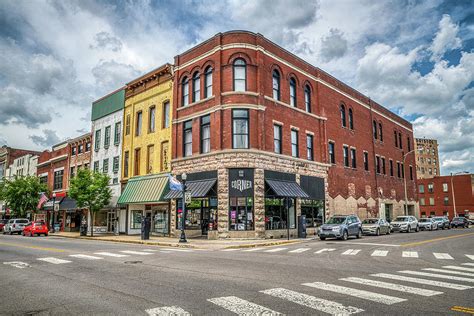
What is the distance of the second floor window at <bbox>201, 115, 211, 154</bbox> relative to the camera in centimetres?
2641

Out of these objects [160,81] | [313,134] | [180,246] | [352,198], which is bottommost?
[180,246]

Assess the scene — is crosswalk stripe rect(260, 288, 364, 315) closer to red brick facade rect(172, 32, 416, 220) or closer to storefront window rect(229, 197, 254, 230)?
storefront window rect(229, 197, 254, 230)

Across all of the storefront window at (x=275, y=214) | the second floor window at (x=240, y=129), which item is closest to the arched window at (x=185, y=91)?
the second floor window at (x=240, y=129)

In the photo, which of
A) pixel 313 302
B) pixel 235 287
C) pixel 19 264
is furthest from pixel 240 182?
pixel 313 302

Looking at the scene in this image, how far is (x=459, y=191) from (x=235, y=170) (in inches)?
2657

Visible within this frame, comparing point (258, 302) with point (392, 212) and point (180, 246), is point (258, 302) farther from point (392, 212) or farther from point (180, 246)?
point (392, 212)

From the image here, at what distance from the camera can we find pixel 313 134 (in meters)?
31.2

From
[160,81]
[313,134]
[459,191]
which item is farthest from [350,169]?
[459,191]

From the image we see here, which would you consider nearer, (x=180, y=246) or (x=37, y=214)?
(x=180, y=246)

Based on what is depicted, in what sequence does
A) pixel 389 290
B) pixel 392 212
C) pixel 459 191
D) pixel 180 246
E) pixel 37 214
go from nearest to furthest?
pixel 389 290 → pixel 180 246 → pixel 392 212 → pixel 37 214 → pixel 459 191

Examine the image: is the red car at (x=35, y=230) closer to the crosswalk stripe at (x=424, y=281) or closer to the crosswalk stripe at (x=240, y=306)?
the crosswalk stripe at (x=240, y=306)

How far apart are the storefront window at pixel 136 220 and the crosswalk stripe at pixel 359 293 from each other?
2649 cm

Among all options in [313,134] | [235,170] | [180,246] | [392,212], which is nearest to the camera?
[180,246]

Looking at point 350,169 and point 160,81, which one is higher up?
point 160,81
